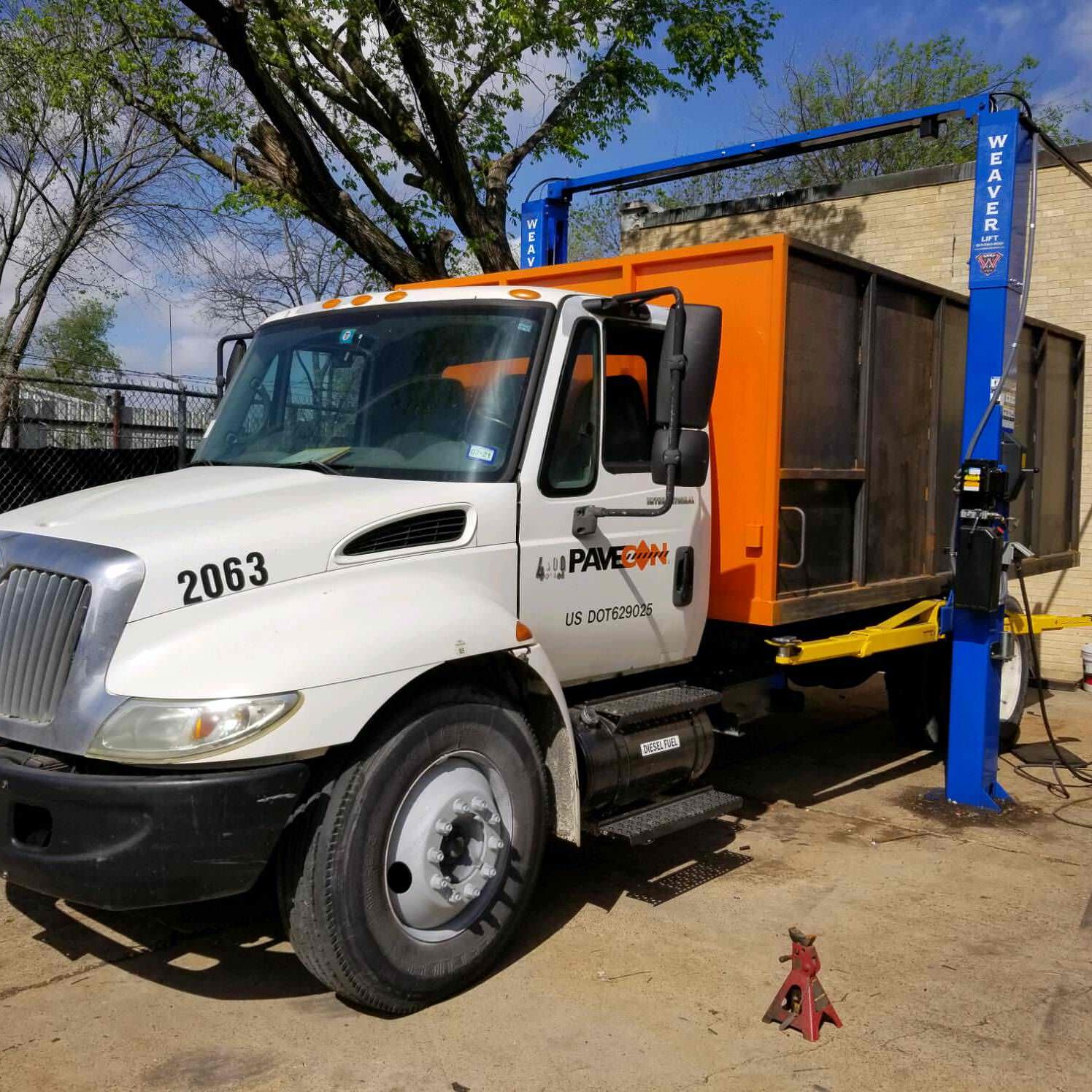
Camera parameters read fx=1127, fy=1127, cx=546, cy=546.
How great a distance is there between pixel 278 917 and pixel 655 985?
164cm

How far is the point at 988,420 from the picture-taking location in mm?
6383

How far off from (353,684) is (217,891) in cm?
77

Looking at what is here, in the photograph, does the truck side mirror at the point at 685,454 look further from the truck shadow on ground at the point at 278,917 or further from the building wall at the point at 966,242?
the building wall at the point at 966,242

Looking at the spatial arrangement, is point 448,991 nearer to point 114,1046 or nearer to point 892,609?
point 114,1046

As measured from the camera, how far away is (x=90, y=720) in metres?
3.46

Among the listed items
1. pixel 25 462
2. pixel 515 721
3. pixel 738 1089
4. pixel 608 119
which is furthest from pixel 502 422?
pixel 608 119

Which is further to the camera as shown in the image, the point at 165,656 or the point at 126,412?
the point at 126,412

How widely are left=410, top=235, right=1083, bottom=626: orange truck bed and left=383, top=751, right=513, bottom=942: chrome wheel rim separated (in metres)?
1.85

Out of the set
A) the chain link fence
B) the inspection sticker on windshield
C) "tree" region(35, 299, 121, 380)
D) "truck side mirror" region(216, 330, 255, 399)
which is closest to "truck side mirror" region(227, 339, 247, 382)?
"truck side mirror" region(216, 330, 255, 399)

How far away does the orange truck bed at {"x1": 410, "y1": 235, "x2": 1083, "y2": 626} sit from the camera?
541cm

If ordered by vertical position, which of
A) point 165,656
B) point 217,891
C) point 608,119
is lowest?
point 217,891

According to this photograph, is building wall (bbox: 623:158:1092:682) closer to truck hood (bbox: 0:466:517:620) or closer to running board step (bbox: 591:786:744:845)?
running board step (bbox: 591:786:744:845)

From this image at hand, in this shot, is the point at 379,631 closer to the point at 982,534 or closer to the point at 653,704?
the point at 653,704

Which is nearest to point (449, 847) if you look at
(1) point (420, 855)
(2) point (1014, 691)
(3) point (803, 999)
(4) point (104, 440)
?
(1) point (420, 855)
